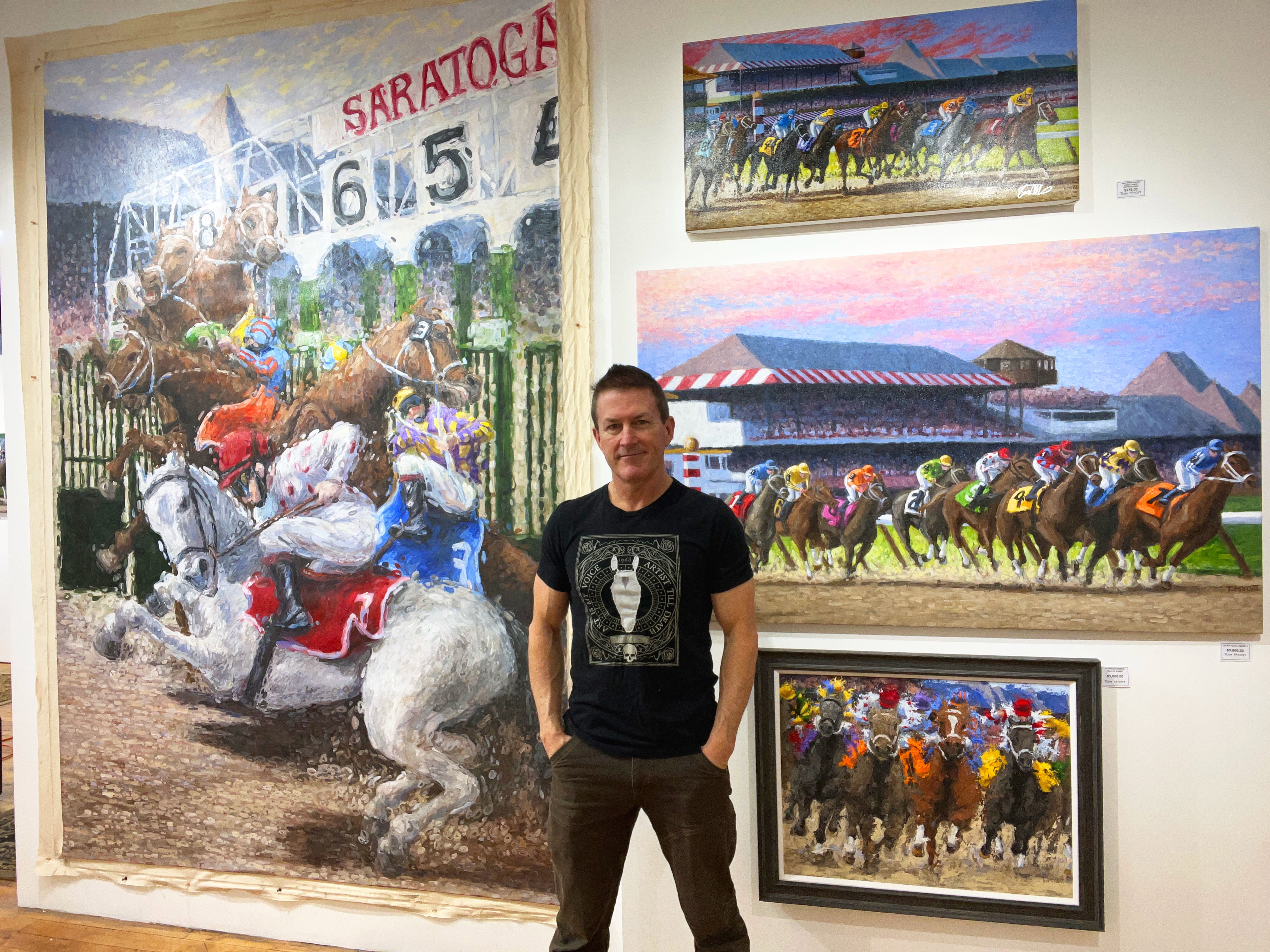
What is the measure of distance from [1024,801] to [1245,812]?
0.49m

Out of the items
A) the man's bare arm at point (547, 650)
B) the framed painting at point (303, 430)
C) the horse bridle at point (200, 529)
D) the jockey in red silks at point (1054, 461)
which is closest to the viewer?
the man's bare arm at point (547, 650)

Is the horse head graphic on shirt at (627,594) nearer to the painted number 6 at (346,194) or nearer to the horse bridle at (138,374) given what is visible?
the painted number 6 at (346,194)

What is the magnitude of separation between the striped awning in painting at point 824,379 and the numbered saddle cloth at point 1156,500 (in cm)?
41

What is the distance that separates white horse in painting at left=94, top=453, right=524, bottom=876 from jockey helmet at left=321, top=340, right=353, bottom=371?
1.75ft

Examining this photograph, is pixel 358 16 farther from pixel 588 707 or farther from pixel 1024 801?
pixel 1024 801

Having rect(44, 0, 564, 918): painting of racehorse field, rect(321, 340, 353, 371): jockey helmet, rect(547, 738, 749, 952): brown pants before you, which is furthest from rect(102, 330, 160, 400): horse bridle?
rect(547, 738, 749, 952): brown pants

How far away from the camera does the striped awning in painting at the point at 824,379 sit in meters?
2.01

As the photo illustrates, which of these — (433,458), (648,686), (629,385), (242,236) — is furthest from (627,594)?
(242,236)

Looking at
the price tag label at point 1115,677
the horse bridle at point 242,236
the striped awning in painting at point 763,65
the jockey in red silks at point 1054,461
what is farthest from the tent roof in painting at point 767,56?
the price tag label at point 1115,677

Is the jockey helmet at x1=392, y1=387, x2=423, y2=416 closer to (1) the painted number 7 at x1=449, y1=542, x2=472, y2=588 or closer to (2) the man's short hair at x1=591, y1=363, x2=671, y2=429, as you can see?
(1) the painted number 7 at x1=449, y1=542, x2=472, y2=588

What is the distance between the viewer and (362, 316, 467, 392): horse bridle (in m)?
2.33

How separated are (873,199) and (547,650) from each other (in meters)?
1.40

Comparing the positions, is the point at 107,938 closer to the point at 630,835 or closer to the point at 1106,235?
the point at 630,835

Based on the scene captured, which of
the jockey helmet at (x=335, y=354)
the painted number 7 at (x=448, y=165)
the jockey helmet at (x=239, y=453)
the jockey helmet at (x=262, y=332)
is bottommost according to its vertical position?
the jockey helmet at (x=239, y=453)
